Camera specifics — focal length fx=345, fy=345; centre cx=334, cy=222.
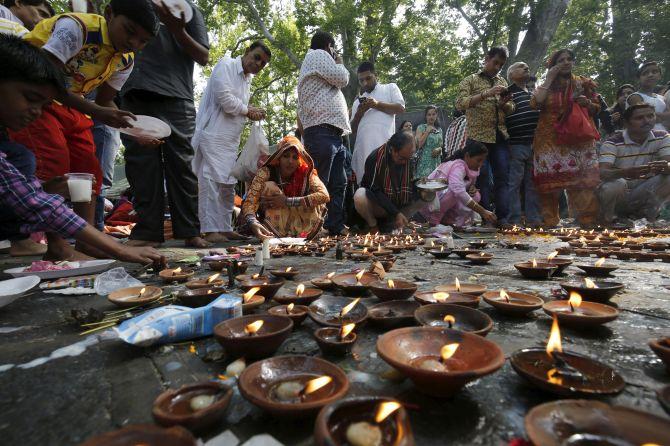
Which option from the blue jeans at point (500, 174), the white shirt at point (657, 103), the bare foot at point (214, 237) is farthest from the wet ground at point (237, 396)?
the white shirt at point (657, 103)

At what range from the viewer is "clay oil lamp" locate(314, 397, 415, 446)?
2.60 feet

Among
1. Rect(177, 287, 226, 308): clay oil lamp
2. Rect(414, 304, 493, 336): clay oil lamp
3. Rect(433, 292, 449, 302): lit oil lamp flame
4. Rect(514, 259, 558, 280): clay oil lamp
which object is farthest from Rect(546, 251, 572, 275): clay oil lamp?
Rect(177, 287, 226, 308): clay oil lamp

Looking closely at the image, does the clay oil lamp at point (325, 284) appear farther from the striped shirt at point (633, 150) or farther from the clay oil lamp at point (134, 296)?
the striped shirt at point (633, 150)

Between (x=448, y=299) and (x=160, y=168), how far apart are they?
13.7 ft

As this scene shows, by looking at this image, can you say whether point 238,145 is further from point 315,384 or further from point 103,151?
point 315,384

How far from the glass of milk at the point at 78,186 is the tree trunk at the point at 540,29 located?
15.0 meters

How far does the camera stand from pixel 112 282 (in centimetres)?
260

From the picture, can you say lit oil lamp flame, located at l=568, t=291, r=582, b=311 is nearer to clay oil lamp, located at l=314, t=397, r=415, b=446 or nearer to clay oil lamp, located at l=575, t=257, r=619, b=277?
clay oil lamp, located at l=575, t=257, r=619, b=277

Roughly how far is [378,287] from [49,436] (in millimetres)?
1559

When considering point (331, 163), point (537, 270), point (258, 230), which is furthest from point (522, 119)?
point (258, 230)

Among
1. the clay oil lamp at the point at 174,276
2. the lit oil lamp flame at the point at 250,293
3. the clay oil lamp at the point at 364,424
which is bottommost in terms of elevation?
the clay oil lamp at the point at 174,276

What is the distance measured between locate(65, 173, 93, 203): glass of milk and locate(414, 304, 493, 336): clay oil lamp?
3.59 meters

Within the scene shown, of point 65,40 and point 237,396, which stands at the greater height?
point 65,40

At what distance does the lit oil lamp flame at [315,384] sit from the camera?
3.40 ft
